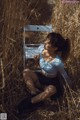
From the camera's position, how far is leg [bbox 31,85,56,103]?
13.8 feet

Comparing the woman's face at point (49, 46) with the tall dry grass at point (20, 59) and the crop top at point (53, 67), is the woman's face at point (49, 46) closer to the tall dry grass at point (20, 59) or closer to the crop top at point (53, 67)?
the crop top at point (53, 67)

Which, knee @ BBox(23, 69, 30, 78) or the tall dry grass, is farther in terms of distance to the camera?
knee @ BBox(23, 69, 30, 78)

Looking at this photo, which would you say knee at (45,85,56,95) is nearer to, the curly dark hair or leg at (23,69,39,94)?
leg at (23,69,39,94)

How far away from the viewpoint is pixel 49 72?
14.0 ft

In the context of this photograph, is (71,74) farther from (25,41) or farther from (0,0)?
(0,0)

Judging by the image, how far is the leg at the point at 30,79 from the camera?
4277 millimetres

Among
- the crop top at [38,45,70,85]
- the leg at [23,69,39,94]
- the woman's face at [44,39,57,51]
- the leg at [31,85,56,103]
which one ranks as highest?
the woman's face at [44,39,57,51]

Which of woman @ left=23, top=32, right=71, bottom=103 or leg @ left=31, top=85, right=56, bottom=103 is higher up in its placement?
woman @ left=23, top=32, right=71, bottom=103

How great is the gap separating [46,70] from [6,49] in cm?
38

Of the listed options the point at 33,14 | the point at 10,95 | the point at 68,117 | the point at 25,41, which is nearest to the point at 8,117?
the point at 10,95

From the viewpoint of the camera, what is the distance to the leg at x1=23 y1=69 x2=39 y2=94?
4.28m

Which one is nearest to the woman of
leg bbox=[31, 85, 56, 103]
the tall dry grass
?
leg bbox=[31, 85, 56, 103]

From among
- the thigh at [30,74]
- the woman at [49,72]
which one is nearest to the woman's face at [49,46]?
the woman at [49,72]

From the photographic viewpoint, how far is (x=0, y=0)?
4.37 m
